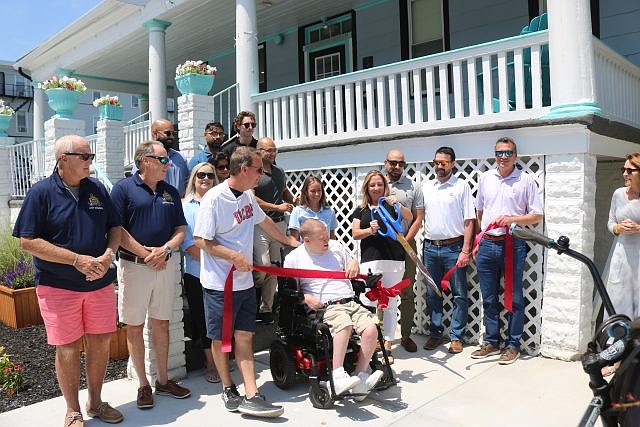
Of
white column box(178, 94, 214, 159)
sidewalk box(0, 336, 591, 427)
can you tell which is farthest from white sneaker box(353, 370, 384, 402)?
white column box(178, 94, 214, 159)

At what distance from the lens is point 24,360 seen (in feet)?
17.7

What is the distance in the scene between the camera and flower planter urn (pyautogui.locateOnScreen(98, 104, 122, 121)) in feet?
33.0

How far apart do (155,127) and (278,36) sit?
24.1ft

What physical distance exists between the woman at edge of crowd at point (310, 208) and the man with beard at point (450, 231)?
1046 mm

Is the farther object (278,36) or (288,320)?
(278,36)

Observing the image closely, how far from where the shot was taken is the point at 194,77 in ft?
23.6

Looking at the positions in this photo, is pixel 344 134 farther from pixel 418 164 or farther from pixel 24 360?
pixel 24 360

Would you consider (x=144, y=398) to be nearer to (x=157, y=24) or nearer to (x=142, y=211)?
(x=142, y=211)

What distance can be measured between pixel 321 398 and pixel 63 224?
7.17ft

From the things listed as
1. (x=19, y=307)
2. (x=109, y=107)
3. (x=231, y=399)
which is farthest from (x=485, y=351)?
(x=109, y=107)

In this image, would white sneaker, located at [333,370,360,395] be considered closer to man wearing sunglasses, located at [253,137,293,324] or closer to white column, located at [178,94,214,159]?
man wearing sunglasses, located at [253,137,293,324]

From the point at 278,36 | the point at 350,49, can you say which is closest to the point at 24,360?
the point at 350,49

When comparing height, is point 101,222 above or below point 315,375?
above

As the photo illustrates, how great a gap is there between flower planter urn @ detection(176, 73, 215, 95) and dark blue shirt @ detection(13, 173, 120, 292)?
3.92 m
